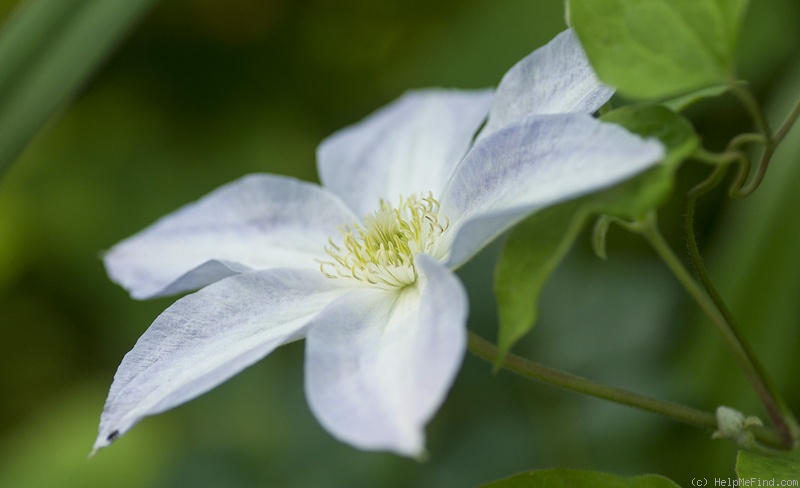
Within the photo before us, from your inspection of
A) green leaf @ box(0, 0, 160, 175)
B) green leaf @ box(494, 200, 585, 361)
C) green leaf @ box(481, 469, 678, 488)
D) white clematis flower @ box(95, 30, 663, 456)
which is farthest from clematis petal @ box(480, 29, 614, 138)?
green leaf @ box(0, 0, 160, 175)

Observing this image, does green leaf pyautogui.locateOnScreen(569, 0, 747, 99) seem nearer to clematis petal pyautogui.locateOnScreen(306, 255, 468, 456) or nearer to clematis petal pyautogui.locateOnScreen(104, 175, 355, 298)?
clematis petal pyautogui.locateOnScreen(306, 255, 468, 456)

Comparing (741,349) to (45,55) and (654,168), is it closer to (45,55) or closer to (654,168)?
(654,168)

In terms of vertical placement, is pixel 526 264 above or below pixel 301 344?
above

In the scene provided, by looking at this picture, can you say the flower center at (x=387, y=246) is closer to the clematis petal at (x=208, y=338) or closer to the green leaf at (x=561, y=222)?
the clematis petal at (x=208, y=338)

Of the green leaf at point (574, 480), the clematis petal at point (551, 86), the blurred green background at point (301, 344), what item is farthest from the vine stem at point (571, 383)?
the blurred green background at point (301, 344)

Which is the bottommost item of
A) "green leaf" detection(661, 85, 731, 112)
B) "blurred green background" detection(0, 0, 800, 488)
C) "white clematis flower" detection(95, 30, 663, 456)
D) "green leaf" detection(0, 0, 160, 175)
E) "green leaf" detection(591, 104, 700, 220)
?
"blurred green background" detection(0, 0, 800, 488)

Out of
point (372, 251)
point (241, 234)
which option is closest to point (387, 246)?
point (372, 251)

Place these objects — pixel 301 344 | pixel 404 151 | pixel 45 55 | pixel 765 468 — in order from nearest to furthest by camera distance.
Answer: pixel 765 468, pixel 404 151, pixel 45 55, pixel 301 344
